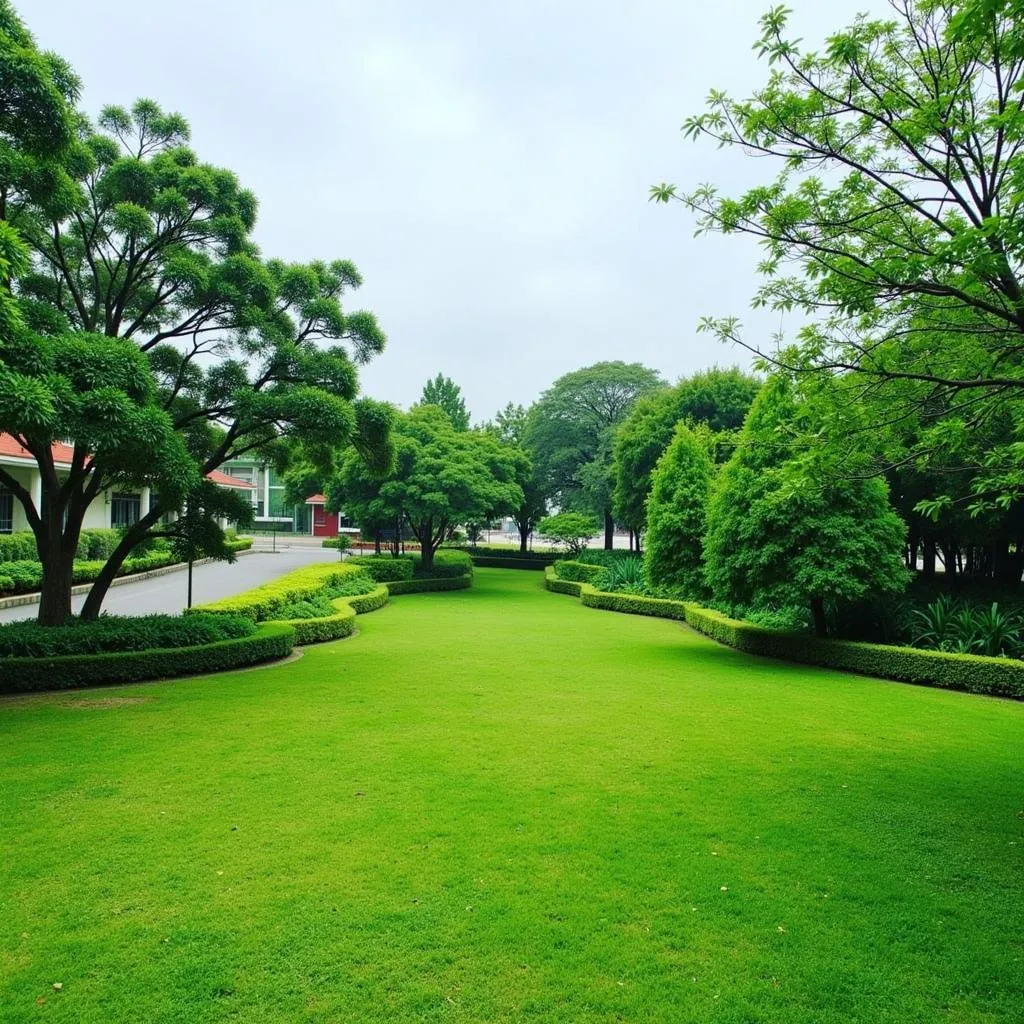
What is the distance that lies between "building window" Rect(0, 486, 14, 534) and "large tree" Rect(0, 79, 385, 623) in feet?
40.8

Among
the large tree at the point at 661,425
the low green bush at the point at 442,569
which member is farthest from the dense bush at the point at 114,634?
the large tree at the point at 661,425

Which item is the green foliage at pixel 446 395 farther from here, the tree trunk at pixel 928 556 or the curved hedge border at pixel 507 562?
the tree trunk at pixel 928 556

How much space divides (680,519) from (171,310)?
1083 cm

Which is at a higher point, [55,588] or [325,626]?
[55,588]

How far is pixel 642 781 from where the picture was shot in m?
5.81

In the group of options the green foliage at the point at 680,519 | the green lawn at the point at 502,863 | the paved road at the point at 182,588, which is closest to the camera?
the green lawn at the point at 502,863

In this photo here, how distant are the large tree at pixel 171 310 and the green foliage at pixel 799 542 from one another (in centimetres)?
639

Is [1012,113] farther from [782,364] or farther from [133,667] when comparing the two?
[133,667]

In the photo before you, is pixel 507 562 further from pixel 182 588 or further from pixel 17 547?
pixel 17 547

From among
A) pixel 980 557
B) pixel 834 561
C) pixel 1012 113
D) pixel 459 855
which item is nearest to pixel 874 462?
pixel 1012 113

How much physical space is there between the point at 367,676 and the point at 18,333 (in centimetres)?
588

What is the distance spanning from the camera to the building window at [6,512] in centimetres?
2062

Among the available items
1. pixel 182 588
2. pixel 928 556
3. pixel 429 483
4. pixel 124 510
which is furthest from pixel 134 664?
pixel 124 510

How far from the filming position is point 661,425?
27.2 meters
